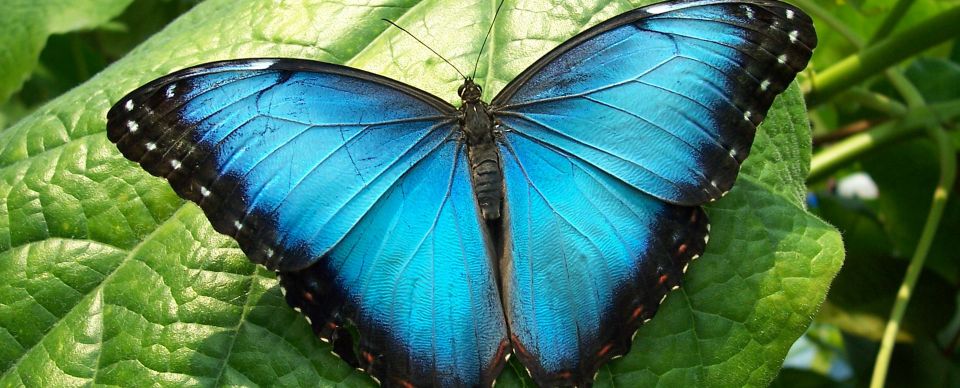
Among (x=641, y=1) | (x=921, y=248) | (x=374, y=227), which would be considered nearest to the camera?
(x=374, y=227)

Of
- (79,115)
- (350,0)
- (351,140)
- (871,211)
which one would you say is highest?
(871,211)

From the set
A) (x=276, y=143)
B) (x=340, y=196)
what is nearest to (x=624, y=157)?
(x=340, y=196)

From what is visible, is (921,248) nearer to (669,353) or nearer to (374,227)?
(669,353)

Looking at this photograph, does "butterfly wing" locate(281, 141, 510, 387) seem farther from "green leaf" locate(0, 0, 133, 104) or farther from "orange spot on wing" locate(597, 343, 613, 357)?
"green leaf" locate(0, 0, 133, 104)

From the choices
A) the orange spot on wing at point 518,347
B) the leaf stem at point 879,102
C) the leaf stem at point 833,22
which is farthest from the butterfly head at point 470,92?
the leaf stem at point 879,102

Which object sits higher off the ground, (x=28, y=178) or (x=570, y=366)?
(x=570, y=366)

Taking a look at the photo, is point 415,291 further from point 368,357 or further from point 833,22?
point 833,22

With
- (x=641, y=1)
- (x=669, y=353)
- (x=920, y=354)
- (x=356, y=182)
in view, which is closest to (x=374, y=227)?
(x=356, y=182)
